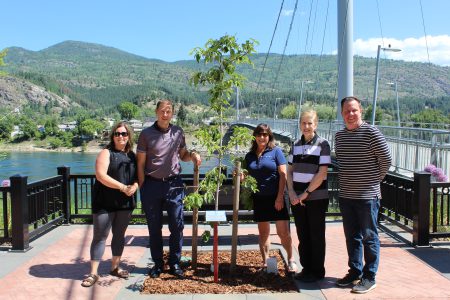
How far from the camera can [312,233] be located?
183 inches

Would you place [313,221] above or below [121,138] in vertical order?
below

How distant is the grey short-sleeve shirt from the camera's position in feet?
15.4

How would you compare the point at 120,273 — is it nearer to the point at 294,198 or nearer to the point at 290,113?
the point at 294,198

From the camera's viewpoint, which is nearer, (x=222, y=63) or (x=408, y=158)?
(x=222, y=63)

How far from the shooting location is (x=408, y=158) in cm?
1282

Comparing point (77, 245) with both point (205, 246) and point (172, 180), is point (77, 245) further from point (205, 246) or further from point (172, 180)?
point (172, 180)

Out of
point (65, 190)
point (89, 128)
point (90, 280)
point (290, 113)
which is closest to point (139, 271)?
point (90, 280)

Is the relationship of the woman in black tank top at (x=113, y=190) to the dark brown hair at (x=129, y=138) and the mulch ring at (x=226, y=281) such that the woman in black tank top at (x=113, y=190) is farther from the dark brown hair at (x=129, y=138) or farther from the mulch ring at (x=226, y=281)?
the mulch ring at (x=226, y=281)

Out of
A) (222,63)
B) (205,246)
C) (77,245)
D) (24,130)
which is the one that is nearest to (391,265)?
(205,246)

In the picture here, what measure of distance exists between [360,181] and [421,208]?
2171 millimetres

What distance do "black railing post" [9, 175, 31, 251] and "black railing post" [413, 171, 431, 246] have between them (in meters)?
5.10

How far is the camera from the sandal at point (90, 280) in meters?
4.71

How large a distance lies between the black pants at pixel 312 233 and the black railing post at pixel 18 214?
142 inches

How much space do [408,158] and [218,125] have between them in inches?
365
